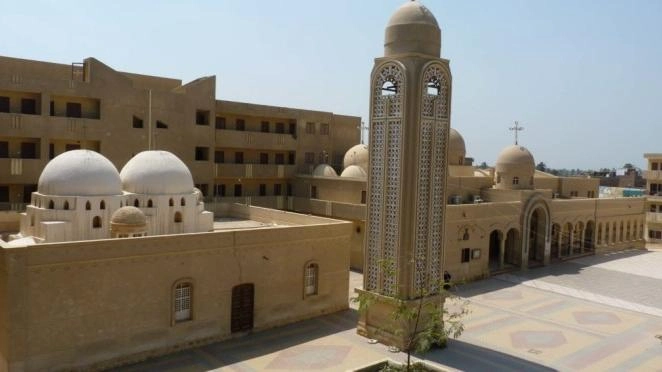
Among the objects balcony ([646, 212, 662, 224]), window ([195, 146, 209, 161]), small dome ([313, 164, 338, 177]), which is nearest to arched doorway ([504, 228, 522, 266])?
small dome ([313, 164, 338, 177])

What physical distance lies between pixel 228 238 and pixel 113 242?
3.75m

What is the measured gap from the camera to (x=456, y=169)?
113 ft

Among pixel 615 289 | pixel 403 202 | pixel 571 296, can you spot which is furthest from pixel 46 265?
pixel 615 289

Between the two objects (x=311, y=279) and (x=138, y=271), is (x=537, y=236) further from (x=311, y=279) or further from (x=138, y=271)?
(x=138, y=271)

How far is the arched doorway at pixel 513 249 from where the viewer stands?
29.7 metres

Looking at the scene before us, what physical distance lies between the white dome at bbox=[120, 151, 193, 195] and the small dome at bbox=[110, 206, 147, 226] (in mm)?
2499

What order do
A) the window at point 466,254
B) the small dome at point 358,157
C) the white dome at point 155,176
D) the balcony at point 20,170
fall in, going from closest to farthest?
1. the white dome at point 155,176
2. the balcony at point 20,170
3. the window at point 466,254
4. the small dome at point 358,157

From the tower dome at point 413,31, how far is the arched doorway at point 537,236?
55.1 ft

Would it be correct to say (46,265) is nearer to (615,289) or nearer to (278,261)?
(278,261)

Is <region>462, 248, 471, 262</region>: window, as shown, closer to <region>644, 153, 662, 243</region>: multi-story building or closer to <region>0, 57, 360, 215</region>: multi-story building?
<region>0, 57, 360, 215</region>: multi-story building

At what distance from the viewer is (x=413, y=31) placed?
56.0 ft

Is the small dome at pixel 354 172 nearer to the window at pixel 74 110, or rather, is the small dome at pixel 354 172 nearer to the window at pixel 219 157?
the window at pixel 219 157

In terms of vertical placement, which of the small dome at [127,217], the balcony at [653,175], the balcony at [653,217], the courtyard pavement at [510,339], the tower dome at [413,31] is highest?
the tower dome at [413,31]

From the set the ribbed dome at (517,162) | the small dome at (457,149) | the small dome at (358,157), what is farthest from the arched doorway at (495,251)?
the small dome at (358,157)
